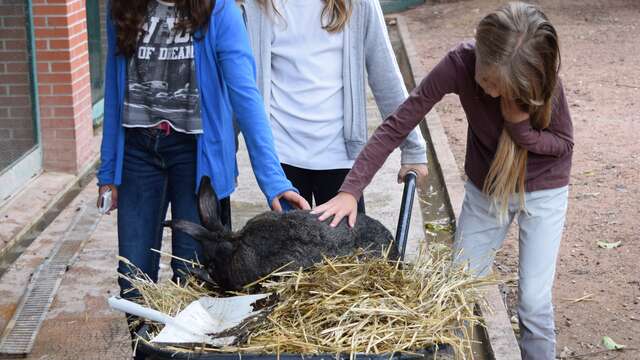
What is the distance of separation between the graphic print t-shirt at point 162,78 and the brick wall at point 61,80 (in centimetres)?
400

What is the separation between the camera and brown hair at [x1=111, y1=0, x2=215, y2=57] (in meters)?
3.46

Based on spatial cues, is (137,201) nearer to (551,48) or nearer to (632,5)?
(551,48)

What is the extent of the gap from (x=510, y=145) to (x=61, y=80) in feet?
15.7

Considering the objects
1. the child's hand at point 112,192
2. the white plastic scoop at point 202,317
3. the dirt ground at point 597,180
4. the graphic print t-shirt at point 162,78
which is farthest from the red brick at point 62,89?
the white plastic scoop at point 202,317

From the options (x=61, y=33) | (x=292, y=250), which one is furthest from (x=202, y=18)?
(x=61, y=33)

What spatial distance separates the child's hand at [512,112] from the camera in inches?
136

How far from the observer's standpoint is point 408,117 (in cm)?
349

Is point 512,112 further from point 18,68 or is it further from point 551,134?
point 18,68

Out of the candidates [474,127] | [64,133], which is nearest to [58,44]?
[64,133]

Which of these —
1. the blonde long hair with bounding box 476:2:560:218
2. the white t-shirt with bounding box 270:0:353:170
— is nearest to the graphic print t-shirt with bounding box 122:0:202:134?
the white t-shirt with bounding box 270:0:353:170

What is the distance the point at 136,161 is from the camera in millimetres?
3637

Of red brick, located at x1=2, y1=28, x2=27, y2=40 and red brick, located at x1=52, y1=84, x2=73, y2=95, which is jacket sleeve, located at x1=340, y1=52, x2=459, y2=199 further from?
red brick, located at x1=52, y1=84, x2=73, y2=95

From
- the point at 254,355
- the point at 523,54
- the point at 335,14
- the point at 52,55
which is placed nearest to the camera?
the point at 254,355

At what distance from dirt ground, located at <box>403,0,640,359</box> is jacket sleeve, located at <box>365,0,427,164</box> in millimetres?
1579
